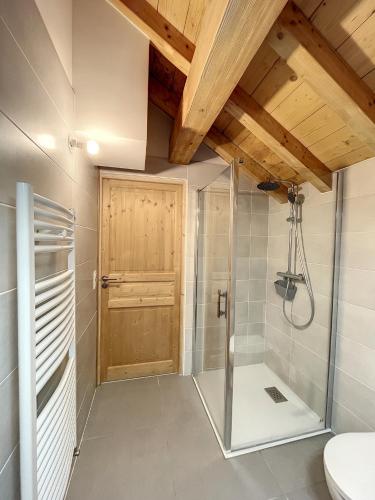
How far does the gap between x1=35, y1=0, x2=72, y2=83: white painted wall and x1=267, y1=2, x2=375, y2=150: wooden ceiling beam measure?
0.99 metres

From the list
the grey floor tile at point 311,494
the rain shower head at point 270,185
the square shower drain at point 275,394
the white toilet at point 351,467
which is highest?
the rain shower head at point 270,185

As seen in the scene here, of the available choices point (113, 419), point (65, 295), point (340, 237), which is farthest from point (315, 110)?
point (113, 419)

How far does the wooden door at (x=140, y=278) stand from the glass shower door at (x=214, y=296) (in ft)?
0.84

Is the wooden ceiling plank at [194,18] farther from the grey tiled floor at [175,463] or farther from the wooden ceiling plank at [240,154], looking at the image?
the grey tiled floor at [175,463]

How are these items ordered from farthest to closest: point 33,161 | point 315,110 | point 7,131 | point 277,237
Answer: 1. point 277,237
2. point 315,110
3. point 33,161
4. point 7,131

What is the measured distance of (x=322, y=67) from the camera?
1.00 meters

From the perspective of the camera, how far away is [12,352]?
2.22ft

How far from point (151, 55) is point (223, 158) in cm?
105

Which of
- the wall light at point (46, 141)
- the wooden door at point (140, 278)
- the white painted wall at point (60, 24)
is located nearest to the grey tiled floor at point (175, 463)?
the wooden door at point (140, 278)

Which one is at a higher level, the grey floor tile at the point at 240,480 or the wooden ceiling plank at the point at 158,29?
the wooden ceiling plank at the point at 158,29

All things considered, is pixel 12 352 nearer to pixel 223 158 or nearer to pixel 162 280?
pixel 162 280

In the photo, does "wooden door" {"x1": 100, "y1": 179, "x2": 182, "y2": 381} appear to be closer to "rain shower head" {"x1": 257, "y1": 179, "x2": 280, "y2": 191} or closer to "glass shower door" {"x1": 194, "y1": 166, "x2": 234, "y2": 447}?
"glass shower door" {"x1": 194, "y1": 166, "x2": 234, "y2": 447}

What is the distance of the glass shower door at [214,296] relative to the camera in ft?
5.13

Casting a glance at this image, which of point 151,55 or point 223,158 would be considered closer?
point 151,55
